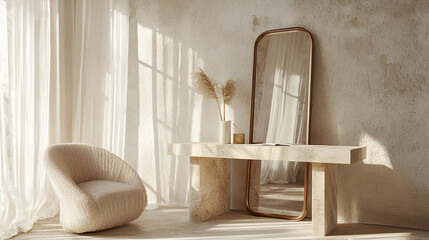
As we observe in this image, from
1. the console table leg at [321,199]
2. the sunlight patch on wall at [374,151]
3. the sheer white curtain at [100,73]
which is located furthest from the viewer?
the sheer white curtain at [100,73]

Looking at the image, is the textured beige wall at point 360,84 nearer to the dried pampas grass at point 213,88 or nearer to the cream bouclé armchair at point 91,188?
the dried pampas grass at point 213,88

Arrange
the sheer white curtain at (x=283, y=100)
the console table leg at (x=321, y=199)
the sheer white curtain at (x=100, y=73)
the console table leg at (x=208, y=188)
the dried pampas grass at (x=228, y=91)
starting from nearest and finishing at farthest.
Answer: the console table leg at (x=321, y=199)
the console table leg at (x=208, y=188)
the sheer white curtain at (x=283, y=100)
the dried pampas grass at (x=228, y=91)
the sheer white curtain at (x=100, y=73)

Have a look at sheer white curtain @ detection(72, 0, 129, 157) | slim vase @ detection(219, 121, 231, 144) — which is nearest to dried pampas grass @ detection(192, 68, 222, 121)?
slim vase @ detection(219, 121, 231, 144)

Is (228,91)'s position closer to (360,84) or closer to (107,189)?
(360,84)

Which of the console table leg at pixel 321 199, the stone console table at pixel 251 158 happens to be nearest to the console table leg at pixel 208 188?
the stone console table at pixel 251 158

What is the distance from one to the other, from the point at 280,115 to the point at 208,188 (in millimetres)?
966

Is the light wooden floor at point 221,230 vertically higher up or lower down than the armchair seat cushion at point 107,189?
lower down

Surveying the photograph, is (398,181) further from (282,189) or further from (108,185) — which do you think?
(108,185)

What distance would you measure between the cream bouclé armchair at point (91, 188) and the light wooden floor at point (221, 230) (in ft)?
0.43

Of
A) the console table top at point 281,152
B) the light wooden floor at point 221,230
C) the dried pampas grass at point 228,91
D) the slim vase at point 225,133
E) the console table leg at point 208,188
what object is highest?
the dried pampas grass at point 228,91

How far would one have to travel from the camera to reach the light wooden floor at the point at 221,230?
322cm

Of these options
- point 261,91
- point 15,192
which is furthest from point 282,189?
point 15,192

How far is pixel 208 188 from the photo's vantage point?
3.86 metres

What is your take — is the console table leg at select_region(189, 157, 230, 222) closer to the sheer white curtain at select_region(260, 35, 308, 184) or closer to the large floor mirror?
the large floor mirror
